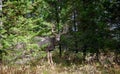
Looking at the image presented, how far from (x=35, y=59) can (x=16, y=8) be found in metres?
4.81

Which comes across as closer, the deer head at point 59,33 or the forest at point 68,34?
the forest at point 68,34

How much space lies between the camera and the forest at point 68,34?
9.95 metres

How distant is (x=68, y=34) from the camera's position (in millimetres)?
16234

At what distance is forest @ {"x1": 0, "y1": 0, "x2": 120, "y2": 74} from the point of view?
9.95m

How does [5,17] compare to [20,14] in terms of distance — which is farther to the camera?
[20,14]

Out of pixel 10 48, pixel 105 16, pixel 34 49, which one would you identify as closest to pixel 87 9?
pixel 105 16

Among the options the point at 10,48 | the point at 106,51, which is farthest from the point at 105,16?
the point at 10,48

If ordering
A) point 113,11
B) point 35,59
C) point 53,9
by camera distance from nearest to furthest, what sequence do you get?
point 113,11 < point 35,59 < point 53,9

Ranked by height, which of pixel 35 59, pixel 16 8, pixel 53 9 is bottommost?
pixel 35 59

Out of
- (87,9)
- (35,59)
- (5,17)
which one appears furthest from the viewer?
(35,59)

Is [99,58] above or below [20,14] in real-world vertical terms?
below

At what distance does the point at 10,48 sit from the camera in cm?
1095

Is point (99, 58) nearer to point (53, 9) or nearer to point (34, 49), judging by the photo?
point (34, 49)

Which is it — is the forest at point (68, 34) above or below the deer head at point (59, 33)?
above
